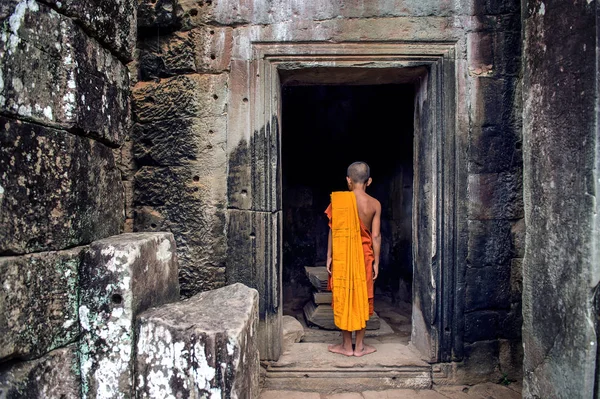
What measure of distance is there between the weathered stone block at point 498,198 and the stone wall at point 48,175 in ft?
8.48

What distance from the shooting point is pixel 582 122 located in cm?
198

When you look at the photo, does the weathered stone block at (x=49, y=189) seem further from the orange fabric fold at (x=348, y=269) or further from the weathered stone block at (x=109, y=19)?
the orange fabric fold at (x=348, y=269)

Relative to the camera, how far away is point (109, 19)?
1893 mm

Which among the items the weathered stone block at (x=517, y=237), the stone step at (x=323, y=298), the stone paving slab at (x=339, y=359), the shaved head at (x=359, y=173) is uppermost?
the shaved head at (x=359, y=173)

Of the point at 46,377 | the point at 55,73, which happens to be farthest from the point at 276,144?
the point at 46,377

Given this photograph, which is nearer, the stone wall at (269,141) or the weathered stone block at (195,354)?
the weathered stone block at (195,354)

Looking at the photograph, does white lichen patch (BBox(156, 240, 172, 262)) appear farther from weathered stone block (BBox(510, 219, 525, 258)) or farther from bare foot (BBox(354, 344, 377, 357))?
weathered stone block (BBox(510, 219, 525, 258))

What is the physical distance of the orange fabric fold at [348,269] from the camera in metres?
3.34

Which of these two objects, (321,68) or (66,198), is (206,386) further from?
(321,68)

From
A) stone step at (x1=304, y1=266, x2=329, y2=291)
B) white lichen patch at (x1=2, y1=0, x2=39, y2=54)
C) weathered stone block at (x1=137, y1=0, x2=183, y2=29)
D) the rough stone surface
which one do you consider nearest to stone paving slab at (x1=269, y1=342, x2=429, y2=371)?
the rough stone surface

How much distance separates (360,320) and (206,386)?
6.68 feet

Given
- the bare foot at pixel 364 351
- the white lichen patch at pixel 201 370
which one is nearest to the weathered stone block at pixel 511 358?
the bare foot at pixel 364 351

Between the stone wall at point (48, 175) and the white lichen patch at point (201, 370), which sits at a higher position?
the stone wall at point (48, 175)

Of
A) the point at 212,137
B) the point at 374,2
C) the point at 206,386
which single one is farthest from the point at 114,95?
the point at 374,2
